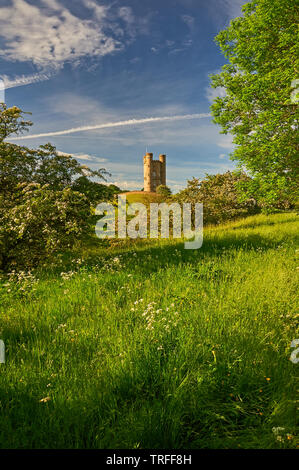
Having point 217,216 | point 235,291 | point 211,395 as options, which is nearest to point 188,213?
point 217,216

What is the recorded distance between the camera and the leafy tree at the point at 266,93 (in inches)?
368

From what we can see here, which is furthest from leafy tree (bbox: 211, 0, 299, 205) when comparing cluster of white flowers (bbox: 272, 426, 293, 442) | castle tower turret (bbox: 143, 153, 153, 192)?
castle tower turret (bbox: 143, 153, 153, 192)

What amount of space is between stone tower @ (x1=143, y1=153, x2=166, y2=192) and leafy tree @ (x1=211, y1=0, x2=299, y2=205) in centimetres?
8535

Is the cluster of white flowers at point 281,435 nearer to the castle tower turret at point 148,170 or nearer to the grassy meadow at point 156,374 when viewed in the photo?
the grassy meadow at point 156,374

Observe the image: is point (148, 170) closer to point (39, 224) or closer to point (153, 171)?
point (153, 171)

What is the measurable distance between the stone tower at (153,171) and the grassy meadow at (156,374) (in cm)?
9345

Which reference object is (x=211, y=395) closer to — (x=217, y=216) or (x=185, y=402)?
(x=185, y=402)

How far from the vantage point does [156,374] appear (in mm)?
2717

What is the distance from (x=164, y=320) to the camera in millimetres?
3699

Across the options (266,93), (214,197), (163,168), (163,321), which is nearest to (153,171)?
(163,168)

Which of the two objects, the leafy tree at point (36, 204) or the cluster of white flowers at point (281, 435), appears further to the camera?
the leafy tree at point (36, 204)

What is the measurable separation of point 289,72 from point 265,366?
32.2ft

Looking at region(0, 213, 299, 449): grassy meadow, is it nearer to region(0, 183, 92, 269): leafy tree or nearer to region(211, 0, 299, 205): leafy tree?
region(0, 183, 92, 269): leafy tree

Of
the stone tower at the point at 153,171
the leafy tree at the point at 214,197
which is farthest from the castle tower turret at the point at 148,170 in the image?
the leafy tree at the point at 214,197
